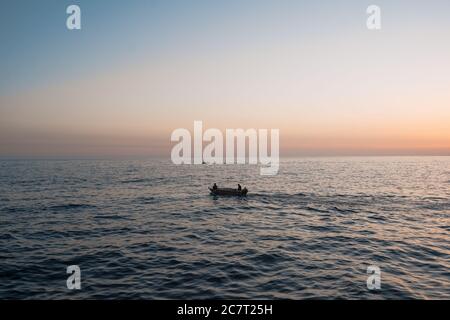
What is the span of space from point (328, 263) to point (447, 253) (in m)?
9.28

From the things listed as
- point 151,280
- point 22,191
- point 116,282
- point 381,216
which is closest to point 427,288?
point 151,280

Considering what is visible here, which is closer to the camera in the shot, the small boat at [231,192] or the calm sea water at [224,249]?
the calm sea water at [224,249]

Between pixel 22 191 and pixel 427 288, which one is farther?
pixel 22 191

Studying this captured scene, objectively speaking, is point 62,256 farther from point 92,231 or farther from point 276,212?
point 276,212

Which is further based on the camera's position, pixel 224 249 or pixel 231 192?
pixel 231 192

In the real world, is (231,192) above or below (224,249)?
above

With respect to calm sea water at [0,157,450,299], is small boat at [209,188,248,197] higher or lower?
higher

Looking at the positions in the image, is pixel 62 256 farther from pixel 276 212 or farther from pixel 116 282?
pixel 276 212

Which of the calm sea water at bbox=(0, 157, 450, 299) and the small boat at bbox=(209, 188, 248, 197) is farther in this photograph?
the small boat at bbox=(209, 188, 248, 197)

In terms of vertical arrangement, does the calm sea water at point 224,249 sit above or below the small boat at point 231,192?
below

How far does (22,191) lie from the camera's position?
179ft
